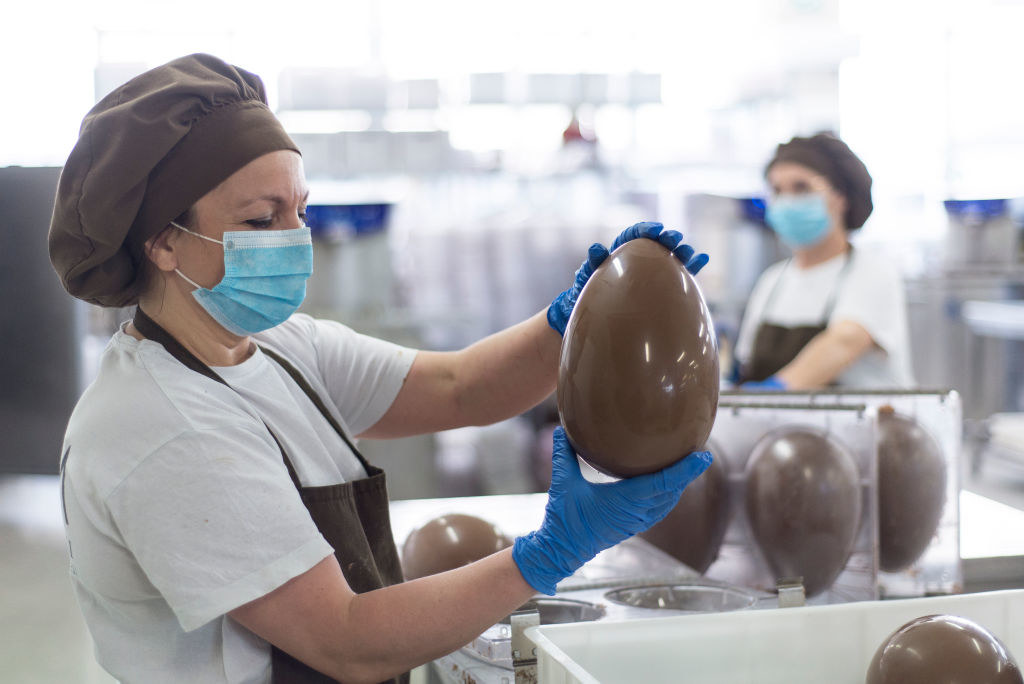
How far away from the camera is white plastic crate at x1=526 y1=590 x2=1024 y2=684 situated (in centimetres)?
117

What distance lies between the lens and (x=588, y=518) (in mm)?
1165

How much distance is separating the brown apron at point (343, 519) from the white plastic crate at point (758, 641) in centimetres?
33

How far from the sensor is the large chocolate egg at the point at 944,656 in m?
1.10

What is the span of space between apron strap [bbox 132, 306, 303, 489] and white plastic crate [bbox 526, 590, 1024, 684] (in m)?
0.43

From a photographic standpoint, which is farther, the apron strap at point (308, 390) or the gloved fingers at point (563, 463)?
the apron strap at point (308, 390)

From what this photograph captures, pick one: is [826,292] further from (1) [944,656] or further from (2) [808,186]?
(1) [944,656]

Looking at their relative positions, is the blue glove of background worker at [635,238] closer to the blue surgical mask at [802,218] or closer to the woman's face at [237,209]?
the woman's face at [237,209]

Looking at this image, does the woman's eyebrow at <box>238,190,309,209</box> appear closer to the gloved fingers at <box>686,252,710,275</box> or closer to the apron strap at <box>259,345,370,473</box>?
the apron strap at <box>259,345,370,473</box>

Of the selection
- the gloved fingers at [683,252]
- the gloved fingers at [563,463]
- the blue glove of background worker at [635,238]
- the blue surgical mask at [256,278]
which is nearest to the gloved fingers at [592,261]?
the blue glove of background worker at [635,238]

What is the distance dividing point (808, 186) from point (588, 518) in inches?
79.1

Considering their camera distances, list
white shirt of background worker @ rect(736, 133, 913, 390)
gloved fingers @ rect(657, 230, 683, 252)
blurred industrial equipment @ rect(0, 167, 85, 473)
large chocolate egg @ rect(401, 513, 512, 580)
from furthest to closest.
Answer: blurred industrial equipment @ rect(0, 167, 85, 473) → white shirt of background worker @ rect(736, 133, 913, 390) → large chocolate egg @ rect(401, 513, 512, 580) → gloved fingers @ rect(657, 230, 683, 252)

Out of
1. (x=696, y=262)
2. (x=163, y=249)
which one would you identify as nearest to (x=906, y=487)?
(x=696, y=262)

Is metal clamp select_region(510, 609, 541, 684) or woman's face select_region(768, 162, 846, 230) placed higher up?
woman's face select_region(768, 162, 846, 230)

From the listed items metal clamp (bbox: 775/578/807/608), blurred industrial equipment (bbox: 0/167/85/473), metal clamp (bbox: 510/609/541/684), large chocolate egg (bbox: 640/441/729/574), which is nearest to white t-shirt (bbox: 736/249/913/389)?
large chocolate egg (bbox: 640/441/729/574)
